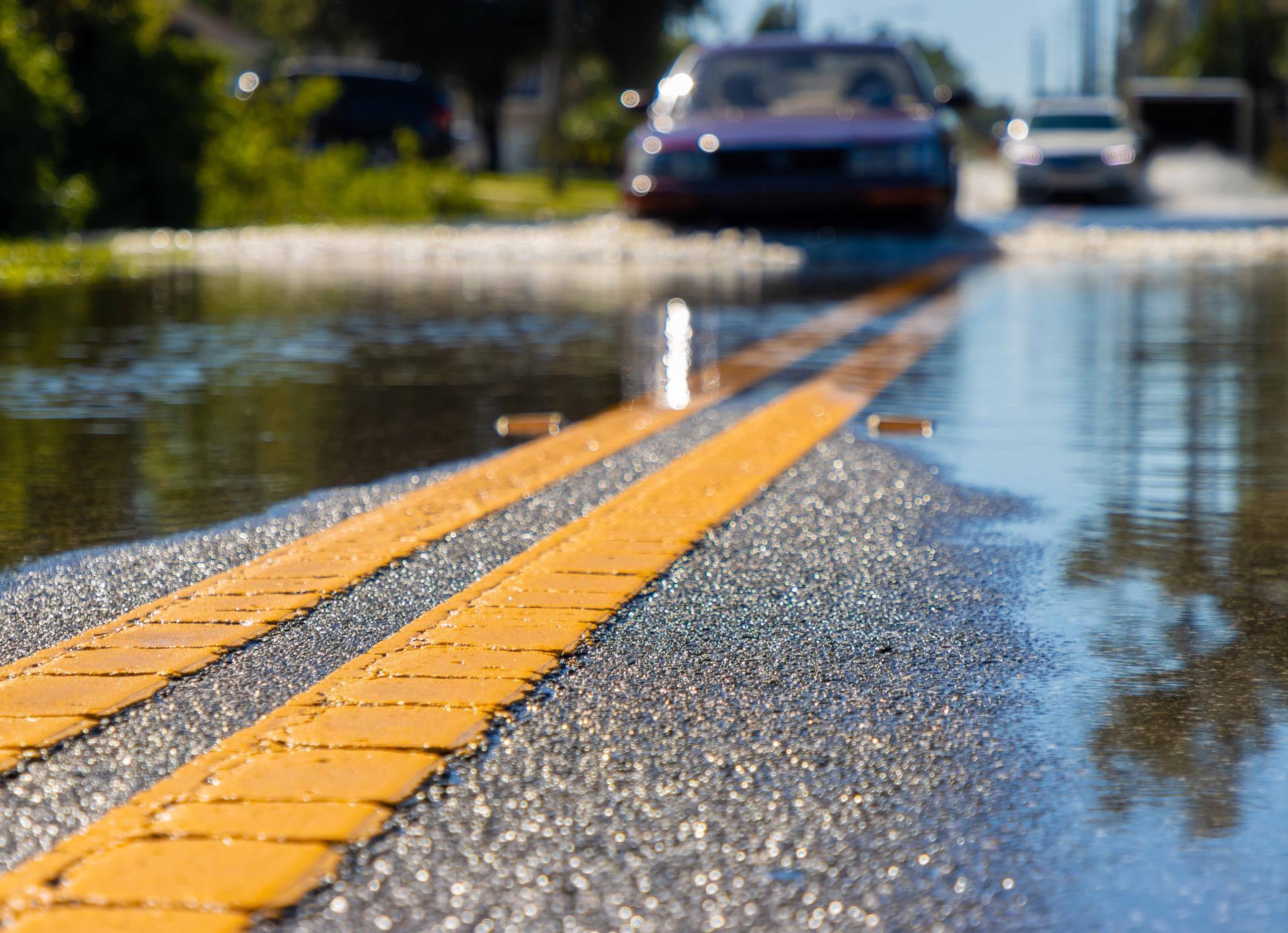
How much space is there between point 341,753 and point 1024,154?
25.9 m

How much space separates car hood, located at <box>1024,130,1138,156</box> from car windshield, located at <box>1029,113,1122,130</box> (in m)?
0.29

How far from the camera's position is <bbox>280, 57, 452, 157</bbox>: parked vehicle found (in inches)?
1235

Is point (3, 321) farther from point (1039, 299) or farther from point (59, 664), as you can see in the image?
point (59, 664)

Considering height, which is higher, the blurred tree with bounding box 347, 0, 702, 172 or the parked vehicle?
the blurred tree with bounding box 347, 0, 702, 172

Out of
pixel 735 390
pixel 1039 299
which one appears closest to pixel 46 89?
pixel 1039 299

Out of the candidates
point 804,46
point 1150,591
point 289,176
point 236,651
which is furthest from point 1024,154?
point 236,651

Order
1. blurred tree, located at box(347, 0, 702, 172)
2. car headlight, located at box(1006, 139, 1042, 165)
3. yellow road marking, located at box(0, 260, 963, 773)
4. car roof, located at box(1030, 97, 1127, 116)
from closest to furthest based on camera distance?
1. yellow road marking, located at box(0, 260, 963, 773)
2. car headlight, located at box(1006, 139, 1042, 165)
3. car roof, located at box(1030, 97, 1127, 116)
4. blurred tree, located at box(347, 0, 702, 172)

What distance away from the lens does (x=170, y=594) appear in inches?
152

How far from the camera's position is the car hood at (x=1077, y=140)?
2731cm

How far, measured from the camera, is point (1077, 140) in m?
27.7

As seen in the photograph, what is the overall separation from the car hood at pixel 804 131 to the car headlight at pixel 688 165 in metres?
0.08

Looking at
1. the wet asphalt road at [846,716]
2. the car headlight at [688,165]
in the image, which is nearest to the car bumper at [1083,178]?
the car headlight at [688,165]

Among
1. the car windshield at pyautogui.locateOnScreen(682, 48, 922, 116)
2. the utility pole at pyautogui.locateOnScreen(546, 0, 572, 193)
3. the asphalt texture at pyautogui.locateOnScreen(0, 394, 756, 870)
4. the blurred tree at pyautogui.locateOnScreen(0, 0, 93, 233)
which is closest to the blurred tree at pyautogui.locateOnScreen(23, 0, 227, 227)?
the blurred tree at pyautogui.locateOnScreen(0, 0, 93, 233)

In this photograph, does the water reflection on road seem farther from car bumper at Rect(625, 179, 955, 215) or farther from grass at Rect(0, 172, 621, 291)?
grass at Rect(0, 172, 621, 291)
